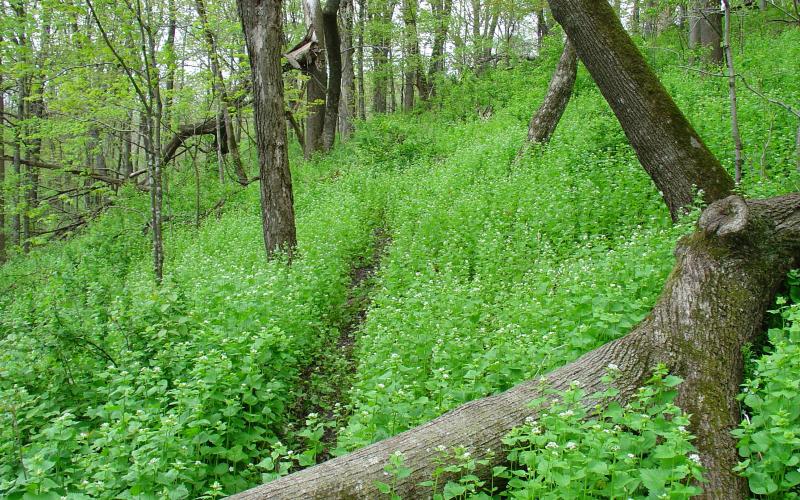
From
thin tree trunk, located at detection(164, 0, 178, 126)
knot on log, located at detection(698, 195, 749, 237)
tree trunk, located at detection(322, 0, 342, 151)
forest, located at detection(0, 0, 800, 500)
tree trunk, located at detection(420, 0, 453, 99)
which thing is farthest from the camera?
tree trunk, located at detection(420, 0, 453, 99)

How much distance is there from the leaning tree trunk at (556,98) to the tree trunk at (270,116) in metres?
5.06

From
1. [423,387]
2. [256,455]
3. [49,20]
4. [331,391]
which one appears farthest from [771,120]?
[49,20]

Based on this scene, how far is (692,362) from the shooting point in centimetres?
325

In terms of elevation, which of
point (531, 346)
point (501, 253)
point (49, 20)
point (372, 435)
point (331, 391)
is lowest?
point (331, 391)

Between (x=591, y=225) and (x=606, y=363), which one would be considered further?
(x=591, y=225)

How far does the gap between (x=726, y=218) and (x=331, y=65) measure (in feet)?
48.8

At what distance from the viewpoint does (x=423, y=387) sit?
4.26 metres

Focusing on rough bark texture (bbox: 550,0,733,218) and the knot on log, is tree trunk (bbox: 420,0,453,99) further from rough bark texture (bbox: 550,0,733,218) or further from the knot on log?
the knot on log

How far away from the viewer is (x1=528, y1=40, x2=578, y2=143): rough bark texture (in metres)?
10.1

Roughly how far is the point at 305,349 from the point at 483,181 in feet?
17.3

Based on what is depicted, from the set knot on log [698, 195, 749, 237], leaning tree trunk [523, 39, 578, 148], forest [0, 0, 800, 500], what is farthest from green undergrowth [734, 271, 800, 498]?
leaning tree trunk [523, 39, 578, 148]

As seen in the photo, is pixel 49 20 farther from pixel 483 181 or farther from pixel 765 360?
pixel 765 360

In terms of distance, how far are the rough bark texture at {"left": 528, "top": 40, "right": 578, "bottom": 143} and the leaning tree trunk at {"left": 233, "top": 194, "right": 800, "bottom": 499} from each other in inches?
252

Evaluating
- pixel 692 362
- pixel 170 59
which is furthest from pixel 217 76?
pixel 692 362
